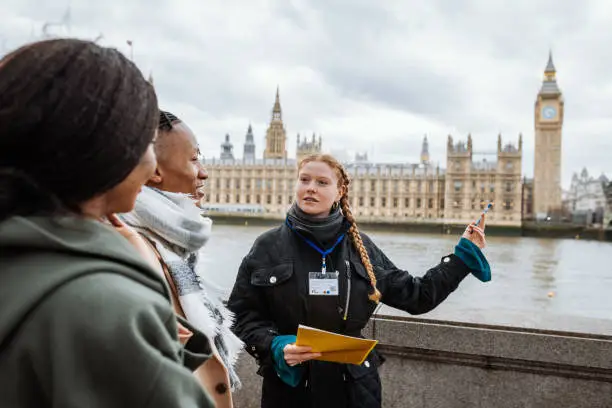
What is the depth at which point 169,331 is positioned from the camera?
2.28 feet

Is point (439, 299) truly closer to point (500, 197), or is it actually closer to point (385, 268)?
point (385, 268)

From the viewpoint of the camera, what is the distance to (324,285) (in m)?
1.76

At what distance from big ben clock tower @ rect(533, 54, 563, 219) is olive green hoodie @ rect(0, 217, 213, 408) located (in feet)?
187

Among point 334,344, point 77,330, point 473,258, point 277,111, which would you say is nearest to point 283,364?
point 334,344

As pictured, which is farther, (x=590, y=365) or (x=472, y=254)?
(x=590, y=365)

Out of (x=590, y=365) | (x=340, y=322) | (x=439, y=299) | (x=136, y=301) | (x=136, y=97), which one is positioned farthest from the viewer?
(x=590, y=365)

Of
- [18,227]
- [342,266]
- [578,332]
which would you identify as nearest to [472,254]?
[342,266]

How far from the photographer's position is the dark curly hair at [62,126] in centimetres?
67

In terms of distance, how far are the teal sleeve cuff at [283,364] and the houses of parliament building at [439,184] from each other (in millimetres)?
51966

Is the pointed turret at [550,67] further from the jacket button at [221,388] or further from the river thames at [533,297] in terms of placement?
the jacket button at [221,388]

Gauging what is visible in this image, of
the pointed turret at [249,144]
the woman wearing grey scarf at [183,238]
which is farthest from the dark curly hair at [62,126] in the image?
the pointed turret at [249,144]

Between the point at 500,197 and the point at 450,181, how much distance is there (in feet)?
19.0

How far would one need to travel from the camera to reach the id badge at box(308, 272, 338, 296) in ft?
5.76

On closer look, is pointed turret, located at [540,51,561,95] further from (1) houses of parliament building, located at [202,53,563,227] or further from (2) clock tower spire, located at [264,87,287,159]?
(2) clock tower spire, located at [264,87,287,159]
